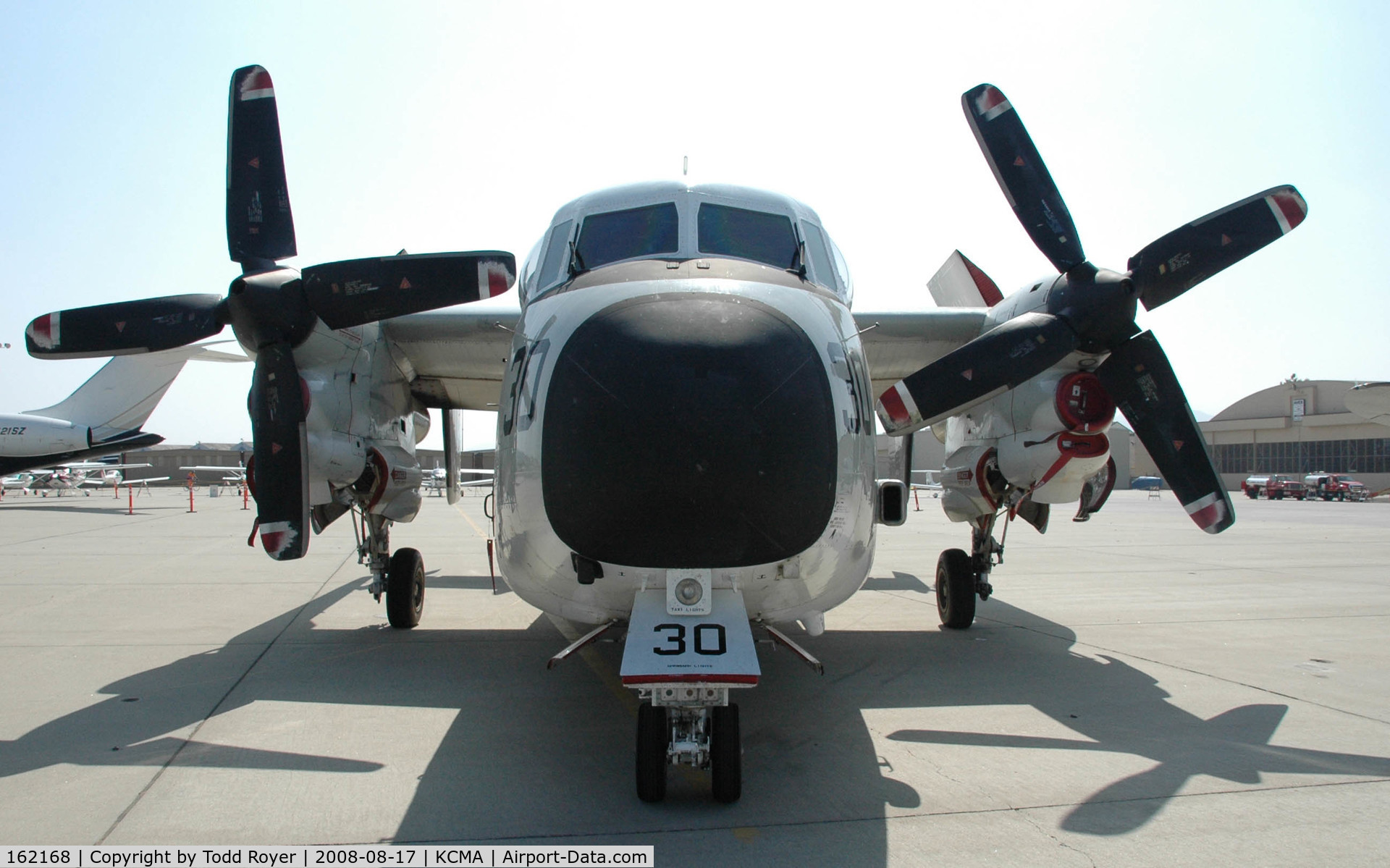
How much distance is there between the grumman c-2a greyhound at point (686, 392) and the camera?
3.83m

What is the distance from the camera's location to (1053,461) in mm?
7332

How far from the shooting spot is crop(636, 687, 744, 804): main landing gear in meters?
3.80

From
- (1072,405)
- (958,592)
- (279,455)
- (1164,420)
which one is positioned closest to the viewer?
(279,455)

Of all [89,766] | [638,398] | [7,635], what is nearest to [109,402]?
[7,635]

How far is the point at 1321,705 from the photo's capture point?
18.1 feet

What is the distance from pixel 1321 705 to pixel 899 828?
3.71m

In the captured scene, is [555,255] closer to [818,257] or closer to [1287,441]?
[818,257]

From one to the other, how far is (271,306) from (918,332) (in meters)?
5.98

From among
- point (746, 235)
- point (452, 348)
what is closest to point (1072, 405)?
point (746, 235)

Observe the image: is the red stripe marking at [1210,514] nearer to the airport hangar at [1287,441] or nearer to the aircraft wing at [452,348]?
the aircraft wing at [452,348]

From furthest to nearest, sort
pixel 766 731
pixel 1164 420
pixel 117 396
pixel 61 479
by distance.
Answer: pixel 61 479, pixel 117 396, pixel 1164 420, pixel 766 731

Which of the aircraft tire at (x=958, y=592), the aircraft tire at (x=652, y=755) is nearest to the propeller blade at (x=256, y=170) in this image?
the aircraft tire at (x=652, y=755)

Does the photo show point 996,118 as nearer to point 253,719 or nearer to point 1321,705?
point 1321,705

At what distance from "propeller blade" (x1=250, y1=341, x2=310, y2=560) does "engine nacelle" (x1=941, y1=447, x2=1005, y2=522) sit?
218 inches
